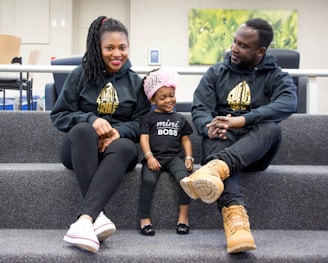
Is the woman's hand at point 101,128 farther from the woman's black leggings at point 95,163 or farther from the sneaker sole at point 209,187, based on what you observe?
the sneaker sole at point 209,187

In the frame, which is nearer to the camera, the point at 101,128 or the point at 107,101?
the point at 101,128

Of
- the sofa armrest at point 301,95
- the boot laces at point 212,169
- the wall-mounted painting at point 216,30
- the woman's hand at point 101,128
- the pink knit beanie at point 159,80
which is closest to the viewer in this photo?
the boot laces at point 212,169

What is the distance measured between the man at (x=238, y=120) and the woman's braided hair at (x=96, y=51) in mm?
390

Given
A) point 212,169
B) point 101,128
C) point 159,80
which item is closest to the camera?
point 212,169

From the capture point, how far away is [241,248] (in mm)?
1219

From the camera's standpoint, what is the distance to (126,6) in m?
6.37

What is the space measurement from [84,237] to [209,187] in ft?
1.23

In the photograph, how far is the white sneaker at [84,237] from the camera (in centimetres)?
121

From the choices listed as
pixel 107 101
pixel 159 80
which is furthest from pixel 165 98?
pixel 107 101

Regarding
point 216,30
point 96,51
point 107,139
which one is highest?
point 216,30

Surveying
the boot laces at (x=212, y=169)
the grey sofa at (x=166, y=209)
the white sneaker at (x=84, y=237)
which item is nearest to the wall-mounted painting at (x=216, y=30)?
the grey sofa at (x=166, y=209)

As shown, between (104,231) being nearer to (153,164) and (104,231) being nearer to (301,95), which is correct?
(153,164)

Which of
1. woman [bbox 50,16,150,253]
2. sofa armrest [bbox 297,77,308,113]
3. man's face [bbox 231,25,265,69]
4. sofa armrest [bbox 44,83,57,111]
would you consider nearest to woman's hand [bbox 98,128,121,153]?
woman [bbox 50,16,150,253]

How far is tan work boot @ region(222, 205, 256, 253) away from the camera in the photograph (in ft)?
4.00
